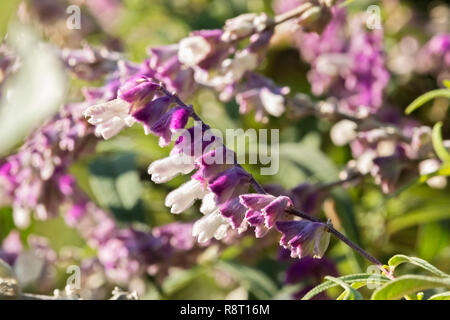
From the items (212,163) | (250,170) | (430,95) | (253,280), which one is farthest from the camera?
(250,170)

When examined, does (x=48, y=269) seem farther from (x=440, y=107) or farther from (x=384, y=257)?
(x=440, y=107)

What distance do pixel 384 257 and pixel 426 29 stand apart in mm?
597

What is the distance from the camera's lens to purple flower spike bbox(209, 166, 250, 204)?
1.90 ft

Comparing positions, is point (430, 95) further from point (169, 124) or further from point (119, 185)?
point (119, 185)

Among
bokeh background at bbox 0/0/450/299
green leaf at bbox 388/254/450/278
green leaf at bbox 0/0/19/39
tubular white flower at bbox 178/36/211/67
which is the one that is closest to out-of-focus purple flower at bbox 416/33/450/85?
bokeh background at bbox 0/0/450/299

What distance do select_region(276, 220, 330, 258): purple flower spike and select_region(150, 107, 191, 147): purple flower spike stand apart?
0.42ft

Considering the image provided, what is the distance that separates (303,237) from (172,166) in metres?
0.13

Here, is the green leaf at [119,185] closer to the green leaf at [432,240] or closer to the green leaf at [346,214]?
the green leaf at [346,214]

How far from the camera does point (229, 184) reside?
23.0 inches

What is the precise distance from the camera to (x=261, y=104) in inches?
33.1

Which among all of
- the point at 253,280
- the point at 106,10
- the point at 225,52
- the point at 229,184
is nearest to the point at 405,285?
the point at 229,184

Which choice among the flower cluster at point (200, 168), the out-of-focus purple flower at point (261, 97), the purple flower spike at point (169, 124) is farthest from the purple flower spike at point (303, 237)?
the out-of-focus purple flower at point (261, 97)

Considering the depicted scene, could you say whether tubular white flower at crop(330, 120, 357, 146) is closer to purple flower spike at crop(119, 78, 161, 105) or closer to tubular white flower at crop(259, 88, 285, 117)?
tubular white flower at crop(259, 88, 285, 117)

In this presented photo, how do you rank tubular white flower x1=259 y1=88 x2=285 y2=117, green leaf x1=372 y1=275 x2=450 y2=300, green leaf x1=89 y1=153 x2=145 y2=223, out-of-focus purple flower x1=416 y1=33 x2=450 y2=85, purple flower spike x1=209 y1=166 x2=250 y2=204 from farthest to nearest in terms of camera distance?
out-of-focus purple flower x1=416 y1=33 x2=450 y2=85 < green leaf x1=89 y1=153 x2=145 y2=223 < tubular white flower x1=259 y1=88 x2=285 y2=117 < purple flower spike x1=209 y1=166 x2=250 y2=204 < green leaf x1=372 y1=275 x2=450 y2=300
